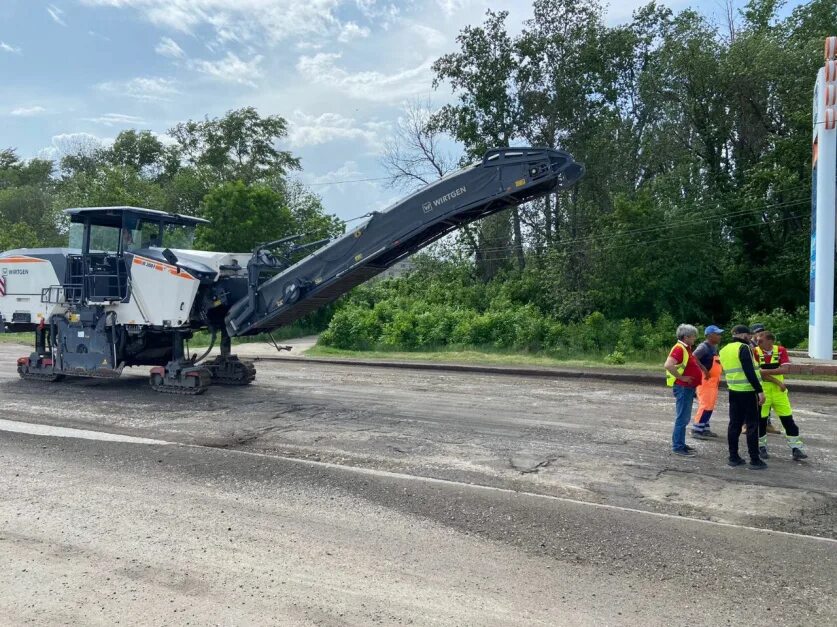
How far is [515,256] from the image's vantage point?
32.3 m

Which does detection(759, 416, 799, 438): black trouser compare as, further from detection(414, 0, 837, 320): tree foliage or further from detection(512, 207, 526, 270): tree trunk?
detection(512, 207, 526, 270): tree trunk

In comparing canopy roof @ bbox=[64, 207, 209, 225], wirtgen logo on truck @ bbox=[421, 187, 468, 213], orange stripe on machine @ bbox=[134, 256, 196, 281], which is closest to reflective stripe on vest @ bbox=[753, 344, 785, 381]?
wirtgen logo on truck @ bbox=[421, 187, 468, 213]

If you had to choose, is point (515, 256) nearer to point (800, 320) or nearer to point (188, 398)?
point (800, 320)

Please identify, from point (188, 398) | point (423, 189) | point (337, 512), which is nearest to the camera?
point (337, 512)

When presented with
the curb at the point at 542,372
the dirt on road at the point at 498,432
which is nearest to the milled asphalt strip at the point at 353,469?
the dirt on road at the point at 498,432

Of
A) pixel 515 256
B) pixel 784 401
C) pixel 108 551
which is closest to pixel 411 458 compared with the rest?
pixel 108 551

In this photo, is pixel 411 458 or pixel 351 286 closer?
pixel 411 458

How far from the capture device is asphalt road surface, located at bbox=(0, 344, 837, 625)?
4.30 metres

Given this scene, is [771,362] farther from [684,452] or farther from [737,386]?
[684,452]

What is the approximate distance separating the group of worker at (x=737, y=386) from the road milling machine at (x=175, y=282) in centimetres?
356

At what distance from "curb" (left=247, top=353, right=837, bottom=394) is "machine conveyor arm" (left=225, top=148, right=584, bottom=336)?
575 cm

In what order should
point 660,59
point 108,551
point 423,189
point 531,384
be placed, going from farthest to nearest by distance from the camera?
point 660,59 < point 531,384 < point 423,189 < point 108,551

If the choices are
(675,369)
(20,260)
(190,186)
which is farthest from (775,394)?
(190,186)

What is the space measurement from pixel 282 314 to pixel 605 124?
2216 centimetres
